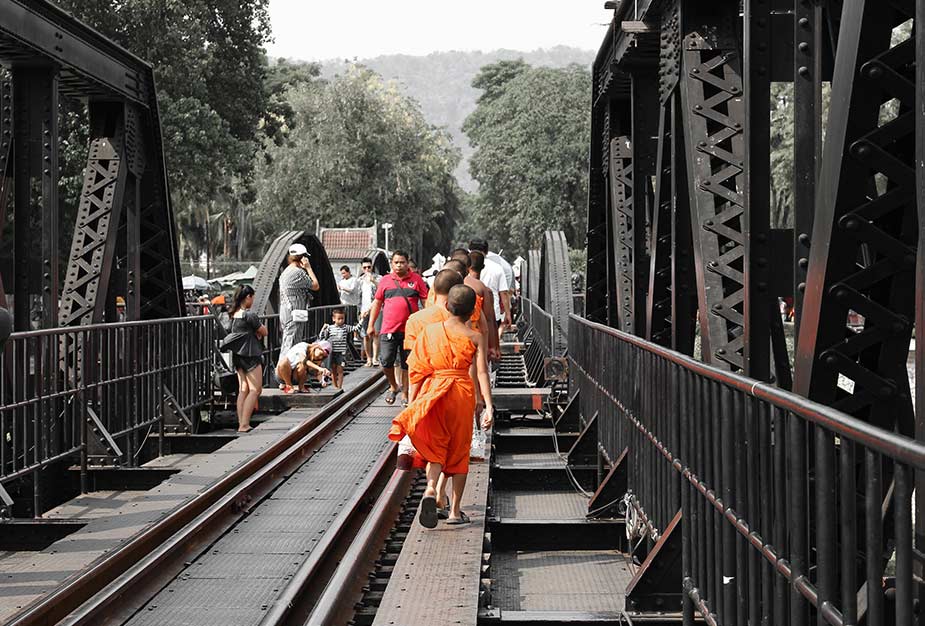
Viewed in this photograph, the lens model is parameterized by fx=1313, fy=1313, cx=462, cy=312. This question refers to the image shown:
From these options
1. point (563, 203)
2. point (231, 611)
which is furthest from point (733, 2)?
point (563, 203)

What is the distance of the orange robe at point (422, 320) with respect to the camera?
9.40 m

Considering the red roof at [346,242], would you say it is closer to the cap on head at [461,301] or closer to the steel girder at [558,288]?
the steel girder at [558,288]

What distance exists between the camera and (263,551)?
8.94 metres

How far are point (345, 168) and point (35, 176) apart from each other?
6071 centimetres

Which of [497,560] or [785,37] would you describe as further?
[497,560]

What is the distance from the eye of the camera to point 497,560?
31.6 feet

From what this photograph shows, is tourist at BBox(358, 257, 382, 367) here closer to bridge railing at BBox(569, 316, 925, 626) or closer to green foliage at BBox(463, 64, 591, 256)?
bridge railing at BBox(569, 316, 925, 626)

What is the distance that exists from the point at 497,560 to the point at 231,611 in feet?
9.17

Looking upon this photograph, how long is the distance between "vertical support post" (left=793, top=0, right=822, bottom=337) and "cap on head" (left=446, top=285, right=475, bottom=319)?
2.96 m

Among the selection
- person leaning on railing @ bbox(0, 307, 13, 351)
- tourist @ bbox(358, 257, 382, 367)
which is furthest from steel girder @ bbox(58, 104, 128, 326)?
person leaning on railing @ bbox(0, 307, 13, 351)

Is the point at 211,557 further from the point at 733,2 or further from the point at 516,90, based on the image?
the point at 516,90

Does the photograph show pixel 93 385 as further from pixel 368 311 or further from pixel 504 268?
pixel 504 268

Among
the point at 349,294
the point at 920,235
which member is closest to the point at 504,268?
the point at 349,294

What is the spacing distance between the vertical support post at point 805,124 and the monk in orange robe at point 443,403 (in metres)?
2.99
